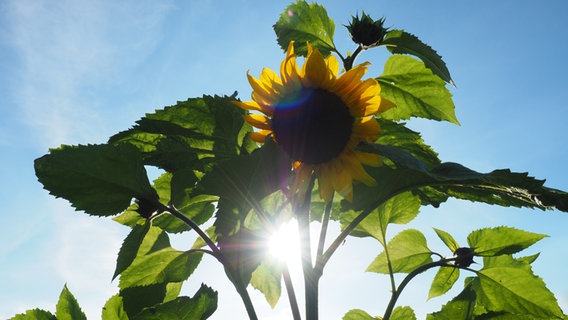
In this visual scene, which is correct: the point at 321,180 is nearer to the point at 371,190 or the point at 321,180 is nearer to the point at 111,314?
the point at 371,190

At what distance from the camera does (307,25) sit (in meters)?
1.76

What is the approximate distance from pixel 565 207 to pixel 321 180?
60 cm

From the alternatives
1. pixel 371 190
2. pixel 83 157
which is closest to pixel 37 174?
pixel 83 157

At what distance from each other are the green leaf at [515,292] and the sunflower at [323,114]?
624 mm

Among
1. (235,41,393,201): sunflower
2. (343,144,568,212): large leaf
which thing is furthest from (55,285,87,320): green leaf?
(343,144,568,212): large leaf

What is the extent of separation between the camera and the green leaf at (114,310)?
1.46 metres

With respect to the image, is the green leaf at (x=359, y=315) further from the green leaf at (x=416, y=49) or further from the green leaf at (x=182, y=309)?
the green leaf at (x=416, y=49)

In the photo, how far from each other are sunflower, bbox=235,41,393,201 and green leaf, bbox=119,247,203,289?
0.48 meters

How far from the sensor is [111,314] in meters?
1.48

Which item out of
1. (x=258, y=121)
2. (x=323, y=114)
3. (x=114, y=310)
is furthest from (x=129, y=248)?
(x=323, y=114)

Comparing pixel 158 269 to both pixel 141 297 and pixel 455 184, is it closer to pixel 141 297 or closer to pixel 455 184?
pixel 141 297

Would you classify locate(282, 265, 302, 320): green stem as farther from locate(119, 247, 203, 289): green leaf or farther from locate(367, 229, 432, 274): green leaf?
locate(367, 229, 432, 274): green leaf

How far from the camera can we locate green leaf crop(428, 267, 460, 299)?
1.94 metres

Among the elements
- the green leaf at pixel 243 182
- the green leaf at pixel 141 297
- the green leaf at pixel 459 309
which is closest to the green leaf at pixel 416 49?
the green leaf at pixel 243 182
